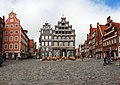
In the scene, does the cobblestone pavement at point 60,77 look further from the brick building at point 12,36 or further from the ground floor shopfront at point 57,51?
the ground floor shopfront at point 57,51

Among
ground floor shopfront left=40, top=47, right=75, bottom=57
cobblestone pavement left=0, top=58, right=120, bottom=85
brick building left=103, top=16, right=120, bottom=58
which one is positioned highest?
brick building left=103, top=16, right=120, bottom=58

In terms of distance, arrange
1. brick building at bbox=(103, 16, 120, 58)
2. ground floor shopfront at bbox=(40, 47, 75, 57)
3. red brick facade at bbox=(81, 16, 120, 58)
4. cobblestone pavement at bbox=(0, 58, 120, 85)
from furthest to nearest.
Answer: ground floor shopfront at bbox=(40, 47, 75, 57) < red brick facade at bbox=(81, 16, 120, 58) < brick building at bbox=(103, 16, 120, 58) < cobblestone pavement at bbox=(0, 58, 120, 85)

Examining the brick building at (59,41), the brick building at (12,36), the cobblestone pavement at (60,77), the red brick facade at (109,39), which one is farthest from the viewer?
the brick building at (59,41)

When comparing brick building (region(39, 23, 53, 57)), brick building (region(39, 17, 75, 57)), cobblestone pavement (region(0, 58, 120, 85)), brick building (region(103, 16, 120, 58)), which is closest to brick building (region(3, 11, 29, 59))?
brick building (region(39, 23, 53, 57))

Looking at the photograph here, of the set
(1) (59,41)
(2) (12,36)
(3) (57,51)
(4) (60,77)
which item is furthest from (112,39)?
(4) (60,77)

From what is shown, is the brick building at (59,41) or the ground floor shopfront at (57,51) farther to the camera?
the ground floor shopfront at (57,51)

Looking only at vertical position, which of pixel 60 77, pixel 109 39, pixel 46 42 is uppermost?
pixel 46 42

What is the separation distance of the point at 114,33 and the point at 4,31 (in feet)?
124

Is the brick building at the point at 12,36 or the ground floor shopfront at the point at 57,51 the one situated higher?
the brick building at the point at 12,36

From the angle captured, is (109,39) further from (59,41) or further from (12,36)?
(12,36)

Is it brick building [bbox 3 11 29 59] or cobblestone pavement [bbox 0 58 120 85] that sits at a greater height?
brick building [bbox 3 11 29 59]

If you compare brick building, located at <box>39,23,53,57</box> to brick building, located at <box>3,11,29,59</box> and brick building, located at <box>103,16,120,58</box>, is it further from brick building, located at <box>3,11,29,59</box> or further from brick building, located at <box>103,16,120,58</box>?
brick building, located at <box>103,16,120,58</box>

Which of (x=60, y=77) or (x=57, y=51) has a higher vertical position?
(x=57, y=51)

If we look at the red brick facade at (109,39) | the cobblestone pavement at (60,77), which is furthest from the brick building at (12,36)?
the cobblestone pavement at (60,77)
